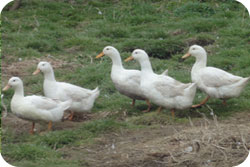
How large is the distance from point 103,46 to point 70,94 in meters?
3.66

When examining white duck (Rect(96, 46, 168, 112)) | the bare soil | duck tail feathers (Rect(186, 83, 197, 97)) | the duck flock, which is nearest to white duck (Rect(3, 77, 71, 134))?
the duck flock

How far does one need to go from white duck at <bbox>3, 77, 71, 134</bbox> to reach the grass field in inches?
10.0

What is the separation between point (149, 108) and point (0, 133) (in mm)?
2465

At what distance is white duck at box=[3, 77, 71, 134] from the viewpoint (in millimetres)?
8086

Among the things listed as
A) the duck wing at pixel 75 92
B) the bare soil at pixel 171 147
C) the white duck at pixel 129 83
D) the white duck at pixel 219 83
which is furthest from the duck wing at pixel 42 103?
the white duck at pixel 219 83

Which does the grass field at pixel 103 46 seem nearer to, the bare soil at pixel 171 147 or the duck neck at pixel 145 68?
the bare soil at pixel 171 147

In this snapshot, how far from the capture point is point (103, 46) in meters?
12.3

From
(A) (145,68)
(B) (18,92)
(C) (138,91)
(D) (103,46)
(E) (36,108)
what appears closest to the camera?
(E) (36,108)

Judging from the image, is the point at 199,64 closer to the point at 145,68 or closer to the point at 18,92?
the point at 145,68

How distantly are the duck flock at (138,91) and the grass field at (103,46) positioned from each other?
0.88 feet

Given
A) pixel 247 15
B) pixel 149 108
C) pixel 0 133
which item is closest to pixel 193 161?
pixel 149 108

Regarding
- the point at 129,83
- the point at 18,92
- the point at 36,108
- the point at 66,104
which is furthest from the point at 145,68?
the point at 18,92

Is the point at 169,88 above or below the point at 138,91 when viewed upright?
above

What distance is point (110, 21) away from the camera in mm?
13852
